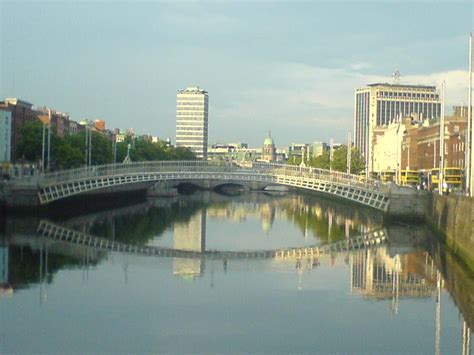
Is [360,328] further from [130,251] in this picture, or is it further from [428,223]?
[428,223]

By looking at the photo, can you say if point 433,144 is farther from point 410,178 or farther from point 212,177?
point 212,177

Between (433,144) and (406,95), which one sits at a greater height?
(406,95)

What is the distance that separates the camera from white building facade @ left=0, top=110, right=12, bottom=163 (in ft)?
272

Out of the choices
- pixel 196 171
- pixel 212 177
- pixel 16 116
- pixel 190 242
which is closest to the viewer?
pixel 190 242

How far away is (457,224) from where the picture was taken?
35750mm

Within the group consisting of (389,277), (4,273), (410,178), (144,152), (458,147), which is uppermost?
(458,147)

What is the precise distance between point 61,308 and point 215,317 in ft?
14.0

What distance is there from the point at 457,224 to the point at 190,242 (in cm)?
1409

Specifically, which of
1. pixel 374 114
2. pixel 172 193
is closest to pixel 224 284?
pixel 172 193

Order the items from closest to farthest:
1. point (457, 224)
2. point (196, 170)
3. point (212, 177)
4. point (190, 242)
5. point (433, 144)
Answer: point (457, 224), point (190, 242), point (212, 177), point (196, 170), point (433, 144)

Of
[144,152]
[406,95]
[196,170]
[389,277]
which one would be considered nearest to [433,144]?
[196,170]

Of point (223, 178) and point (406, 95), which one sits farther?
point (406, 95)

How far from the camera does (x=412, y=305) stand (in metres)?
25.5

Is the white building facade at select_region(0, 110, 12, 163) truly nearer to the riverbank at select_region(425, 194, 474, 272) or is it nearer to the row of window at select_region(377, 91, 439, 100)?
the riverbank at select_region(425, 194, 474, 272)
